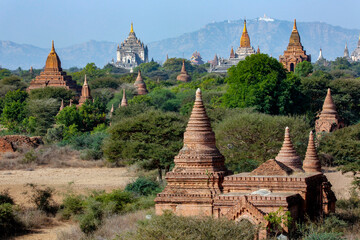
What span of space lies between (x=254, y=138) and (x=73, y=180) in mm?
7669

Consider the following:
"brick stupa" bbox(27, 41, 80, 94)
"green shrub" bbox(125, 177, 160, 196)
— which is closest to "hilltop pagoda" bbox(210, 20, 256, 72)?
"brick stupa" bbox(27, 41, 80, 94)

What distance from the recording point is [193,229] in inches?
658

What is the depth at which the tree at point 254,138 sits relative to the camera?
3241cm

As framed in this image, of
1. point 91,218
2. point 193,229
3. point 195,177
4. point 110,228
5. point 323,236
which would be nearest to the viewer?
point 193,229

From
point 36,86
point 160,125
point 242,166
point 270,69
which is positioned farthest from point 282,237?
point 36,86

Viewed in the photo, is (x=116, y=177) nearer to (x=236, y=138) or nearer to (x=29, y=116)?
(x=236, y=138)

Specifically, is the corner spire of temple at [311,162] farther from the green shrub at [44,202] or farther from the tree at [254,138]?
the green shrub at [44,202]

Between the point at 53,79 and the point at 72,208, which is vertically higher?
the point at 53,79

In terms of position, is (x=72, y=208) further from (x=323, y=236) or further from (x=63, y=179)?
(x=323, y=236)

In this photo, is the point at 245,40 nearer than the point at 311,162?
No

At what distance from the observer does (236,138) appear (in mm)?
33781

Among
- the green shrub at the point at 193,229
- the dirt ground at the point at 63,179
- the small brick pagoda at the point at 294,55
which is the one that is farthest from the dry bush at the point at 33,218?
the small brick pagoda at the point at 294,55

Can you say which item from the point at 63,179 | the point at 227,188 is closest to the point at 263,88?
the point at 63,179

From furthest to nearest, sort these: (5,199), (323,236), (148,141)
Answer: (148,141)
(5,199)
(323,236)
